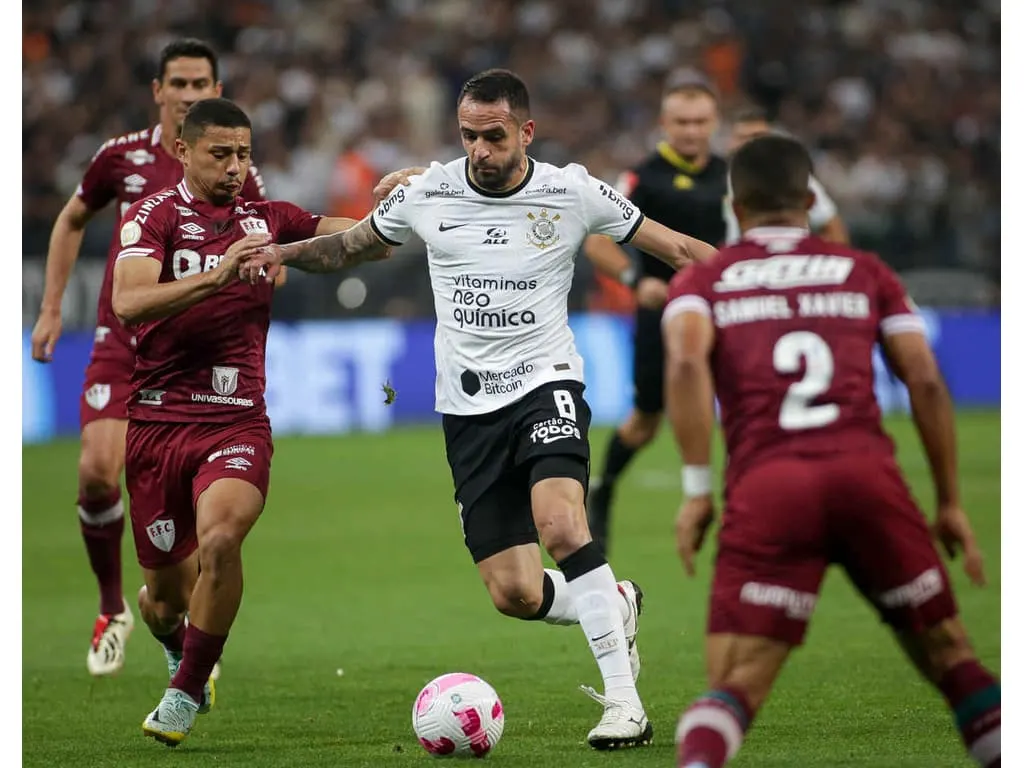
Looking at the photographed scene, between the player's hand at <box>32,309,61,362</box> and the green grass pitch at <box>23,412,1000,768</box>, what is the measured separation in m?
1.63

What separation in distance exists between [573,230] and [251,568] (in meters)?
5.76

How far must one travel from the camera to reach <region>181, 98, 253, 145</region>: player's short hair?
662 cm

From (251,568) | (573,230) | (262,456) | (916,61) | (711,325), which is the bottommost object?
(251,568)

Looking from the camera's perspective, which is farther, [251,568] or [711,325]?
[251,568]

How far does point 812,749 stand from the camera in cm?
606

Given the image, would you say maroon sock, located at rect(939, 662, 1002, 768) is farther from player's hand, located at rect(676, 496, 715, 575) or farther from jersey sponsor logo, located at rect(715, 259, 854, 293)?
jersey sponsor logo, located at rect(715, 259, 854, 293)

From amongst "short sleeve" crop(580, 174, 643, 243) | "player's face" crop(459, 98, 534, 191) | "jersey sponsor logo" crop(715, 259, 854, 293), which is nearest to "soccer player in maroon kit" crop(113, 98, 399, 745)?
"player's face" crop(459, 98, 534, 191)

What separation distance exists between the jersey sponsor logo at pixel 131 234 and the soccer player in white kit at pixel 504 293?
0.59m

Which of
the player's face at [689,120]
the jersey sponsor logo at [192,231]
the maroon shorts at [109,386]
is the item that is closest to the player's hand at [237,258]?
the jersey sponsor logo at [192,231]

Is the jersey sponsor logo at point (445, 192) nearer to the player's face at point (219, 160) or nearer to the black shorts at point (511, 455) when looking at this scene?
the player's face at point (219, 160)

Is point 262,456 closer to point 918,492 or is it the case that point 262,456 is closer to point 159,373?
point 159,373

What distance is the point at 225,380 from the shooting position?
22.3 ft

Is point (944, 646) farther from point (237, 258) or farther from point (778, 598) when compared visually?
point (237, 258)

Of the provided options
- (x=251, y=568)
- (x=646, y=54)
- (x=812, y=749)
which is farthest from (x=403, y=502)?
(x=646, y=54)
